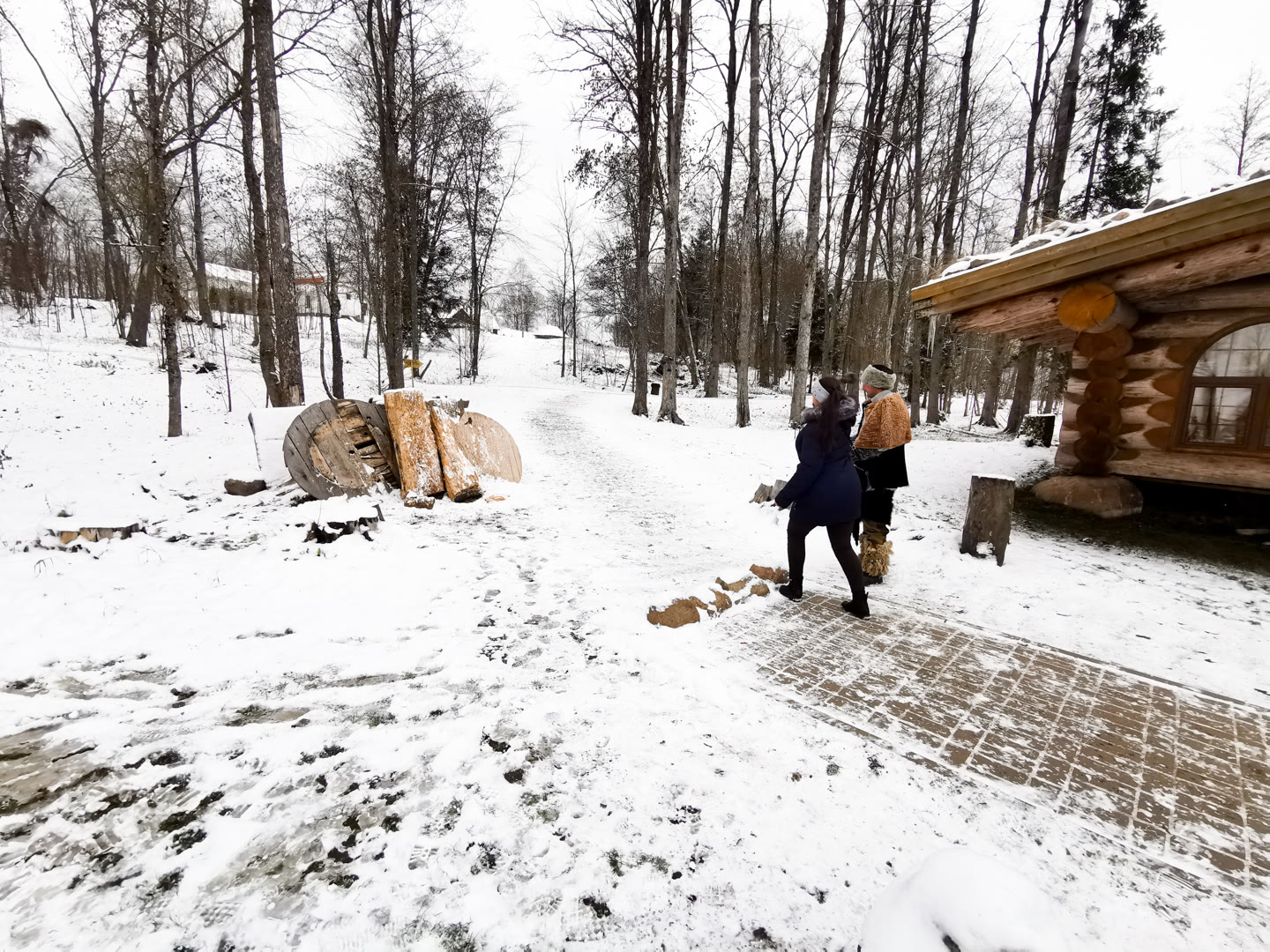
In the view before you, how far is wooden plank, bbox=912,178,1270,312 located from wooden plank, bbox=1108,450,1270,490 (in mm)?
2198

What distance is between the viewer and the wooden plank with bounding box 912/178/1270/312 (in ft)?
14.0

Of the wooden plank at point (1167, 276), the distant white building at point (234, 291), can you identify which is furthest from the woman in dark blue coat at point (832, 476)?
the distant white building at point (234, 291)

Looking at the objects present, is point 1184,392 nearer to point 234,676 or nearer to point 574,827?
point 574,827

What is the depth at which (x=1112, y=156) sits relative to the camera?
51.7 ft

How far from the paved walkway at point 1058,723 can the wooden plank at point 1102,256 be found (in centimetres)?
397

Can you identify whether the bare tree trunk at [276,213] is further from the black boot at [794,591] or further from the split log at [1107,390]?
the split log at [1107,390]

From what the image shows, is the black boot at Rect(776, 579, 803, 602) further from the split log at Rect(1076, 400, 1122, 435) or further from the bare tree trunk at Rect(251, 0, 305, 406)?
the bare tree trunk at Rect(251, 0, 305, 406)

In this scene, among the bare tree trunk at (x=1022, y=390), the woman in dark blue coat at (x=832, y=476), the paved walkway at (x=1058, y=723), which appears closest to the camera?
the paved walkway at (x=1058, y=723)

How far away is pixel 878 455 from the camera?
14.7ft

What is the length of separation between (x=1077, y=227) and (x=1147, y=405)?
2.16m

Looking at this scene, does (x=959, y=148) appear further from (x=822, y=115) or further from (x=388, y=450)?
(x=388, y=450)

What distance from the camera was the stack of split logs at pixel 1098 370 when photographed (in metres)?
5.50

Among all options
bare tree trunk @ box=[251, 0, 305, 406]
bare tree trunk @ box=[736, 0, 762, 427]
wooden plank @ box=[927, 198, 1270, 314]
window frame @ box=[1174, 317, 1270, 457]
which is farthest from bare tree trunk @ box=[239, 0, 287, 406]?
window frame @ box=[1174, 317, 1270, 457]

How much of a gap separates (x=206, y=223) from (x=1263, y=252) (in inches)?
1252
